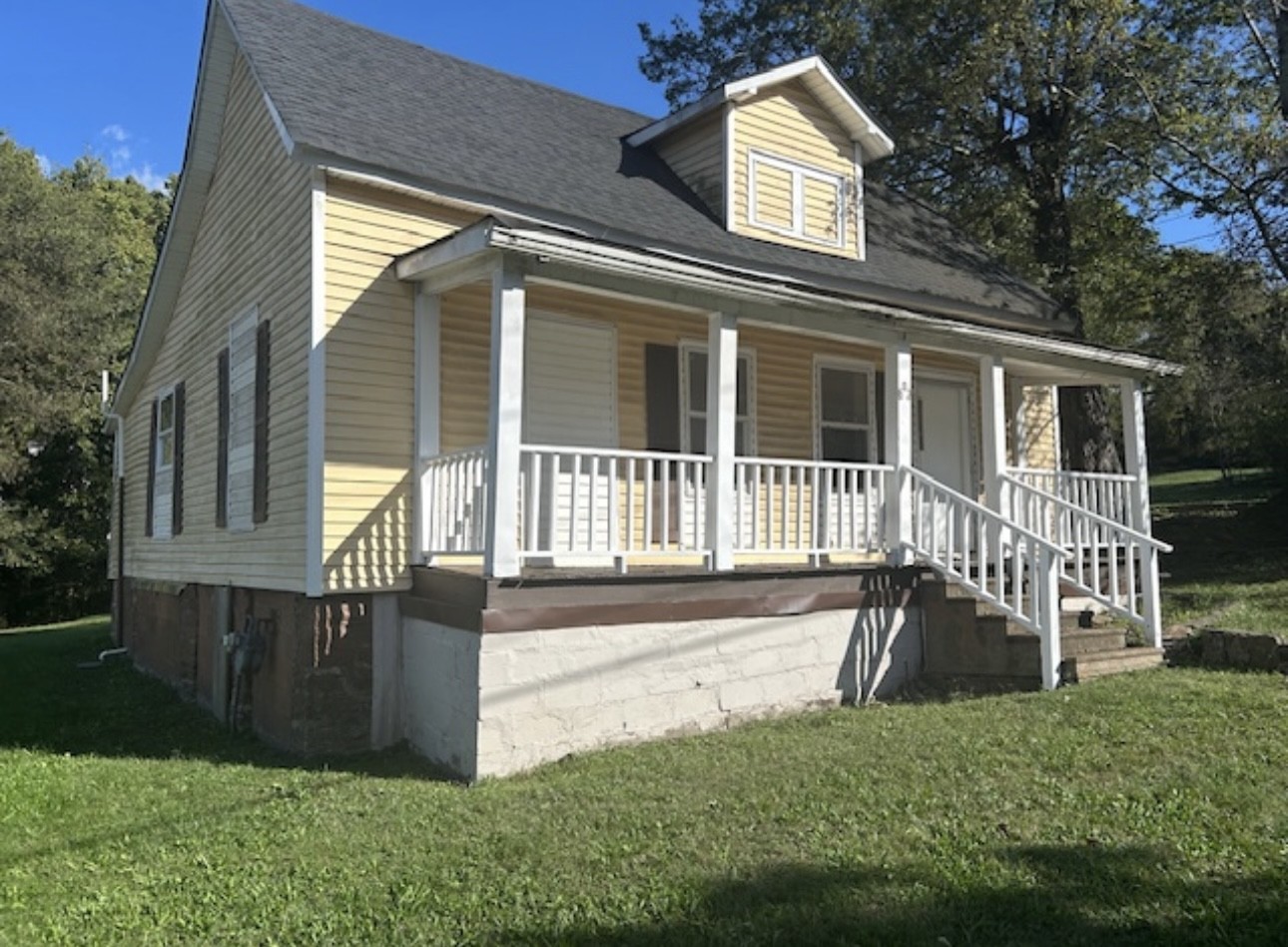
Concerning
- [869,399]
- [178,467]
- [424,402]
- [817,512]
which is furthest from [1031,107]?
[178,467]

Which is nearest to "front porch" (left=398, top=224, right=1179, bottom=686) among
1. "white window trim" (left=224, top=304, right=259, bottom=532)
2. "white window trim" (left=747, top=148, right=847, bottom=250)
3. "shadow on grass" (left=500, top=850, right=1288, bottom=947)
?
"white window trim" (left=747, top=148, right=847, bottom=250)

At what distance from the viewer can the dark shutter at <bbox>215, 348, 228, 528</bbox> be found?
35.3 ft

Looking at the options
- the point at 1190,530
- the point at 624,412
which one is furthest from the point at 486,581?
the point at 1190,530

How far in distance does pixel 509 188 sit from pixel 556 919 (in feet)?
22.4

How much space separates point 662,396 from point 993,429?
11.3 ft

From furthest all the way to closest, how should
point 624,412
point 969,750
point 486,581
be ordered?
1. point 624,412
2. point 486,581
3. point 969,750

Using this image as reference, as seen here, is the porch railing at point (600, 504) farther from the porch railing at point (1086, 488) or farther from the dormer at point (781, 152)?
the porch railing at point (1086, 488)

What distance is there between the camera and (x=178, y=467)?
43.1 feet

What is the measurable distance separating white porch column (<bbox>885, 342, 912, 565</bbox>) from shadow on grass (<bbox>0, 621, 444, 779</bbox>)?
473cm

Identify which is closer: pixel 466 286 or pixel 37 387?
pixel 466 286

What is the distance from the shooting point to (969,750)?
6414 mm

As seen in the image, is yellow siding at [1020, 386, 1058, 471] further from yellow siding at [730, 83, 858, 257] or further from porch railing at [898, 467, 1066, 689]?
porch railing at [898, 467, 1066, 689]

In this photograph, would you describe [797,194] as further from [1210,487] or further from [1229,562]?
[1210,487]

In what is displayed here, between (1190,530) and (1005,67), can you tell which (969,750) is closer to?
(1005,67)
